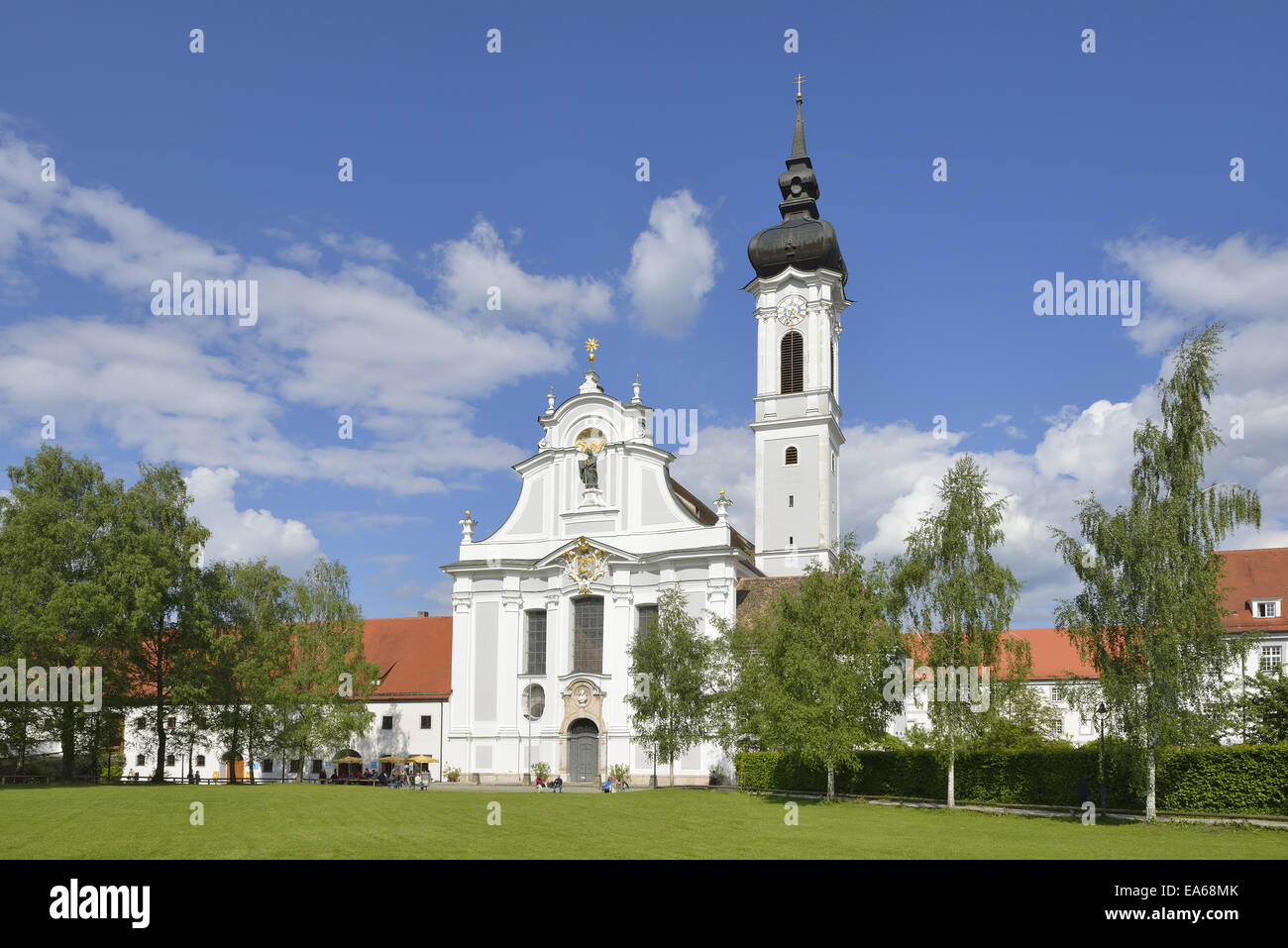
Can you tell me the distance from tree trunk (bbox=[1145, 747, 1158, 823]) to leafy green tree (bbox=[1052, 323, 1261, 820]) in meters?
0.03

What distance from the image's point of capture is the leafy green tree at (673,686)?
147 ft

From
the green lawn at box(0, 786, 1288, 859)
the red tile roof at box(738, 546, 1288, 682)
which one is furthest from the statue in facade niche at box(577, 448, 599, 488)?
the green lawn at box(0, 786, 1288, 859)

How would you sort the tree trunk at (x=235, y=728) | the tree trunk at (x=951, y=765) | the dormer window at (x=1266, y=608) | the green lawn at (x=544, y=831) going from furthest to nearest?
the dormer window at (x=1266, y=608) → the tree trunk at (x=235, y=728) → the tree trunk at (x=951, y=765) → the green lawn at (x=544, y=831)

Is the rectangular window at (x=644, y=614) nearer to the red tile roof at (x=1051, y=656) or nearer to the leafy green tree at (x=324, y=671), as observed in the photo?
the leafy green tree at (x=324, y=671)

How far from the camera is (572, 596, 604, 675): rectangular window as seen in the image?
5634cm

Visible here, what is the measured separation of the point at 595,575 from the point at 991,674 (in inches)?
955

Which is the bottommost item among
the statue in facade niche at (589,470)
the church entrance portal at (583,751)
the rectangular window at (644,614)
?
the church entrance portal at (583,751)

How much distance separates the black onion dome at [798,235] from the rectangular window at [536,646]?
26326 millimetres

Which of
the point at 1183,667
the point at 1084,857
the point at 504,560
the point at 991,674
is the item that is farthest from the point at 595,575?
the point at 1084,857

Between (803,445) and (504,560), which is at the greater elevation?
(803,445)

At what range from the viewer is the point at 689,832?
83.9 feet

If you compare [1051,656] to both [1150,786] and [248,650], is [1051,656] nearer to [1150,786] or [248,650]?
[1150,786]

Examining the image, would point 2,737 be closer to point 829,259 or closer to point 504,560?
point 504,560

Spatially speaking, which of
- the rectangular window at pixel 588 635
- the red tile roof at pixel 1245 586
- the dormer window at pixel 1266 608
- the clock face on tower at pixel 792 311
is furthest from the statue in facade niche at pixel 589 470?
the dormer window at pixel 1266 608
